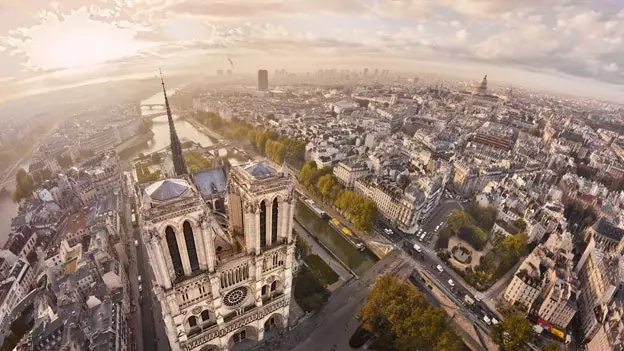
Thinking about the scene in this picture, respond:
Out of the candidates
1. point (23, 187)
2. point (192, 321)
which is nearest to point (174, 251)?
point (192, 321)

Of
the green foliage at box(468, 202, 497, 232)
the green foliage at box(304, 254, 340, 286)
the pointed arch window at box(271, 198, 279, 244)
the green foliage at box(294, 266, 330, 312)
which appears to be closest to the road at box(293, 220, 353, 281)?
the green foliage at box(304, 254, 340, 286)

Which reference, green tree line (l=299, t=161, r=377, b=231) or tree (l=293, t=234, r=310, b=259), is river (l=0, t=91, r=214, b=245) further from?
tree (l=293, t=234, r=310, b=259)

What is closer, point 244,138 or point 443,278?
point 443,278

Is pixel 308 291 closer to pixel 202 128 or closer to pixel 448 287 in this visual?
pixel 448 287

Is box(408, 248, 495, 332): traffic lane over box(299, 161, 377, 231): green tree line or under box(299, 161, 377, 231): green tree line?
under

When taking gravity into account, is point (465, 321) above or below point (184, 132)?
above

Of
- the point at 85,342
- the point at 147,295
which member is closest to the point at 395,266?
the point at 147,295

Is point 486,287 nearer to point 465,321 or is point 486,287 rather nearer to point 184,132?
point 465,321
